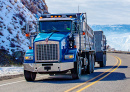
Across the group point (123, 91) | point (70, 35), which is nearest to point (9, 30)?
point (70, 35)

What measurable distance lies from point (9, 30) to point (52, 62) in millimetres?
24327

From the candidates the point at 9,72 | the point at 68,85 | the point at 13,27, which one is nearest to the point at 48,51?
the point at 68,85

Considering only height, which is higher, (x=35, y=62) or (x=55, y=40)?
(x=55, y=40)

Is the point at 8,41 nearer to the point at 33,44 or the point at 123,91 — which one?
the point at 33,44

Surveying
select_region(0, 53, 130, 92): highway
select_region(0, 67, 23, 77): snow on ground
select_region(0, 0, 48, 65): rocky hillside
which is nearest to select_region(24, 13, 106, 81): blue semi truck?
select_region(0, 53, 130, 92): highway

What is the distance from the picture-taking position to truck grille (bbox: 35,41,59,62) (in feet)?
52.1

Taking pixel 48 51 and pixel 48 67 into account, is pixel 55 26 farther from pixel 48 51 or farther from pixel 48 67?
pixel 48 67

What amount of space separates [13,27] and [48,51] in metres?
25.4

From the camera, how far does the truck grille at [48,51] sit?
1588 cm

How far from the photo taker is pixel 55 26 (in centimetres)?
1759

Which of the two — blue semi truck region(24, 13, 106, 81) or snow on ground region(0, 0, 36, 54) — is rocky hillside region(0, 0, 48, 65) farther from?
blue semi truck region(24, 13, 106, 81)

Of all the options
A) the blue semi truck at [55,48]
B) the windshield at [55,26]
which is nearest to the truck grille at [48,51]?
the blue semi truck at [55,48]

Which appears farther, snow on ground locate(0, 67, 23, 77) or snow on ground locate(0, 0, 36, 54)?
snow on ground locate(0, 0, 36, 54)

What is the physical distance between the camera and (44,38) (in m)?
16.1
